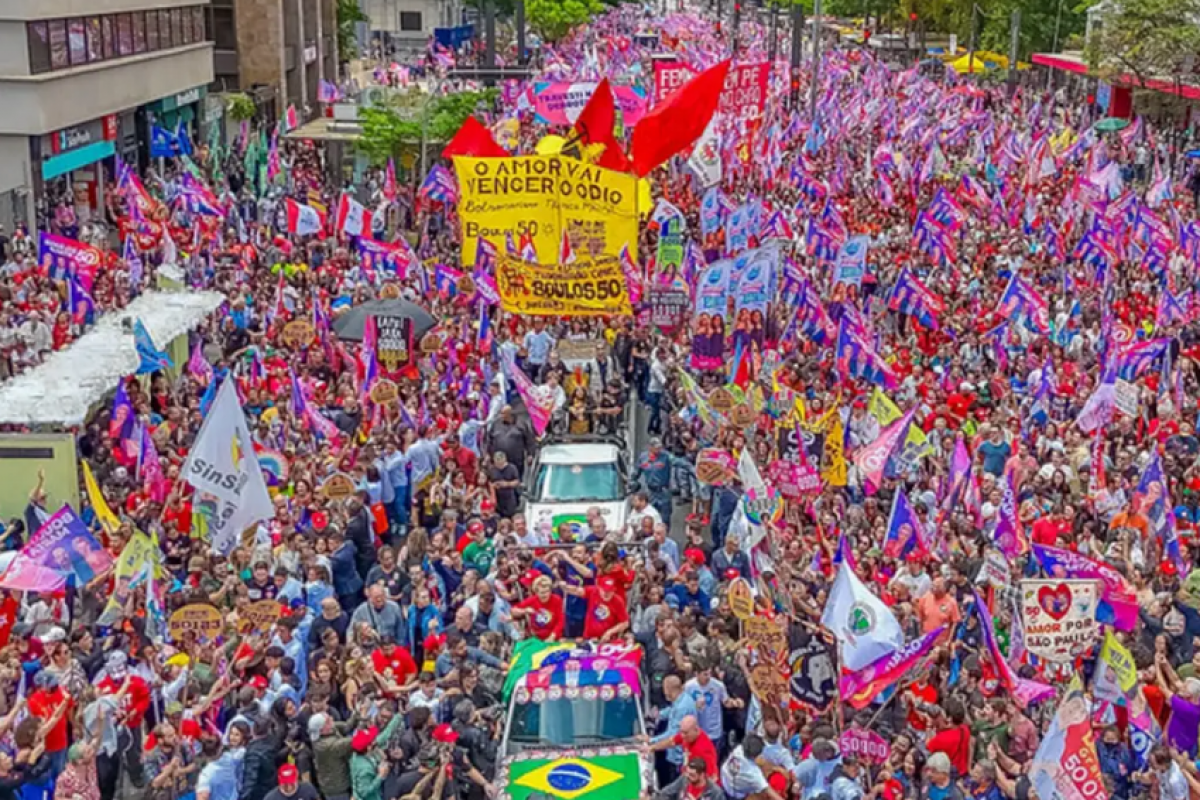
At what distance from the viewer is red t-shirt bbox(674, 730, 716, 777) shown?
1087cm

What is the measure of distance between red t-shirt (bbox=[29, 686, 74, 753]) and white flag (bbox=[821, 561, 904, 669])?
5361 millimetres

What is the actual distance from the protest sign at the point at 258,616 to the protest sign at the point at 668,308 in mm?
10802

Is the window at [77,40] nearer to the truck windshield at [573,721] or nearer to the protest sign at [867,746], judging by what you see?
the truck windshield at [573,721]

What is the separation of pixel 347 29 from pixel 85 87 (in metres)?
45.2

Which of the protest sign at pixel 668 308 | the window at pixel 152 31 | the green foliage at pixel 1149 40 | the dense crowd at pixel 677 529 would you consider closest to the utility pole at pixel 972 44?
the green foliage at pixel 1149 40

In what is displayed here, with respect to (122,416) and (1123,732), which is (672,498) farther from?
(1123,732)

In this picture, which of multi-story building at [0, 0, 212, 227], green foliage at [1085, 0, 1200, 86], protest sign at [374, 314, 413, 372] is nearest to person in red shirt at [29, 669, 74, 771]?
protest sign at [374, 314, 413, 372]

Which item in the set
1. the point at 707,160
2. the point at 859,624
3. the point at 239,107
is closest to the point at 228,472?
the point at 859,624

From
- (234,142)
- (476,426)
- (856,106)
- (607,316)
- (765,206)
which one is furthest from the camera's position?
(234,142)

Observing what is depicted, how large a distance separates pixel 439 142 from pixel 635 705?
31594 mm

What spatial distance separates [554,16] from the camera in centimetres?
9106

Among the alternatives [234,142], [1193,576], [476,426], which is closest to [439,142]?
[234,142]

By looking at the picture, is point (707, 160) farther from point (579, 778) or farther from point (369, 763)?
point (369, 763)

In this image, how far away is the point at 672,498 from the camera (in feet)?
57.7
